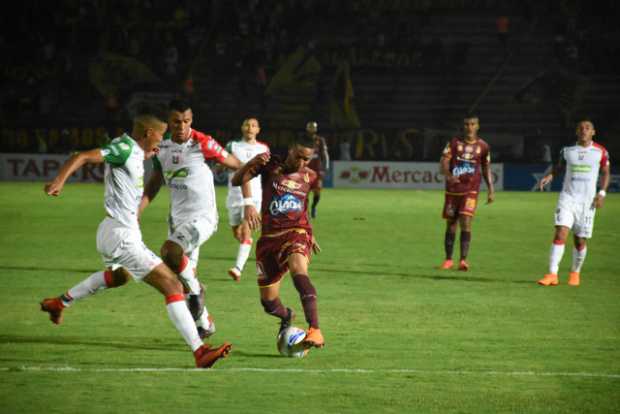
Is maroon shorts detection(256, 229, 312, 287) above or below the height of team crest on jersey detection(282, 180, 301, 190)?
below

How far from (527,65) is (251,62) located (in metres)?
10.4

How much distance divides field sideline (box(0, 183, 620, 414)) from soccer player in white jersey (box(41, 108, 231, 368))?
0.32 meters

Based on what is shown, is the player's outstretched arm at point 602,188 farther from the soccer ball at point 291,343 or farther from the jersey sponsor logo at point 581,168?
the soccer ball at point 291,343

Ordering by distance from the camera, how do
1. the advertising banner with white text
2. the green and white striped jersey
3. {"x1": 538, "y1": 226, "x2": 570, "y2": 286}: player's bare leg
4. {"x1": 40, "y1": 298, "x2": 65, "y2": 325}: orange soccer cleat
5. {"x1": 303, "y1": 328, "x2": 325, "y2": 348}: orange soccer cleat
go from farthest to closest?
1. the advertising banner with white text
2. {"x1": 538, "y1": 226, "x2": 570, "y2": 286}: player's bare leg
3. {"x1": 40, "y1": 298, "x2": 65, "y2": 325}: orange soccer cleat
4. {"x1": 303, "y1": 328, "x2": 325, "y2": 348}: orange soccer cleat
5. the green and white striped jersey

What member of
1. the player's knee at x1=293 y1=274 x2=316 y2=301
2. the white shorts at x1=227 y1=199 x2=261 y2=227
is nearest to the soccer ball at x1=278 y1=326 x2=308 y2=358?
the player's knee at x1=293 y1=274 x2=316 y2=301

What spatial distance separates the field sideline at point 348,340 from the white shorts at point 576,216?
741 millimetres

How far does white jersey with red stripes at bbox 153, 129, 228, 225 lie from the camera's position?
867 centimetres

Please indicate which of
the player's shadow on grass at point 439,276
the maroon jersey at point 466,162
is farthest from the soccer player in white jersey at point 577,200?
the maroon jersey at point 466,162

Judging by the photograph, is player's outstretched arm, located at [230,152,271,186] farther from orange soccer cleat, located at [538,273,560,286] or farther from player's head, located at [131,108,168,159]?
orange soccer cleat, located at [538,273,560,286]

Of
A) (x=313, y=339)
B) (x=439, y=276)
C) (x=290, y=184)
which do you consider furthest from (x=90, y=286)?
(x=439, y=276)

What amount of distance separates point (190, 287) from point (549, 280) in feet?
18.2

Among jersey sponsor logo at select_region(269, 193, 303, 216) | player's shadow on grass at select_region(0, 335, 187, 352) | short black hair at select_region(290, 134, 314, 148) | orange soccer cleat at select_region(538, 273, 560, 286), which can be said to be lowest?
orange soccer cleat at select_region(538, 273, 560, 286)

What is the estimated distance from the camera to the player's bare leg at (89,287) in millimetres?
8055

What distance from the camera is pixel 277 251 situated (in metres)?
8.05
